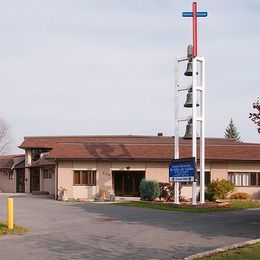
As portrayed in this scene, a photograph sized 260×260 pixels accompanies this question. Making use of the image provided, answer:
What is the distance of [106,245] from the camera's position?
13.1 metres

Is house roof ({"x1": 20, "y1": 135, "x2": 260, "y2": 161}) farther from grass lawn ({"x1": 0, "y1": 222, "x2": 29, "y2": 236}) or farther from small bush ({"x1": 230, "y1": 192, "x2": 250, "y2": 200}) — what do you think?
grass lawn ({"x1": 0, "y1": 222, "x2": 29, "y2": 236})

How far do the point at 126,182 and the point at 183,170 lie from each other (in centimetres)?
1010

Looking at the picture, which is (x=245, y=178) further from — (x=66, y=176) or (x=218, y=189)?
(x=66, y=176)

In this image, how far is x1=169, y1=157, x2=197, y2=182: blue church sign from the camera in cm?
2673

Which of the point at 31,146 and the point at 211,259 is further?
the point at 31,146

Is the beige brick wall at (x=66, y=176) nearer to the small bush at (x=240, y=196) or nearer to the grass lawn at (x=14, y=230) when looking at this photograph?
the small bush at (x=240, y=196)

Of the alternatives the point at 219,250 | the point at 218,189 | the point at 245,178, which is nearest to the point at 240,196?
the point at 245,178

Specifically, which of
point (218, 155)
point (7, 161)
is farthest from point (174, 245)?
point (7, 161)

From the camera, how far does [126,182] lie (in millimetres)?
36969

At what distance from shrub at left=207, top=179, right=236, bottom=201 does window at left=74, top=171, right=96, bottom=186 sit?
8006 millimetres

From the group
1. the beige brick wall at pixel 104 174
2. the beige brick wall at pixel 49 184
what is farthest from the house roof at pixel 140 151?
the beige brick wall at pixel 49 184

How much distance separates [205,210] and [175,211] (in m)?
1.52

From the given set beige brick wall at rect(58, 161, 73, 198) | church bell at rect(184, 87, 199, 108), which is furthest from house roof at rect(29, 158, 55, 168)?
church bell at rect(184, 87, 199, 108)

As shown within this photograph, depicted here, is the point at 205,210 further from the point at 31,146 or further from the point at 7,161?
the point at 7,161
